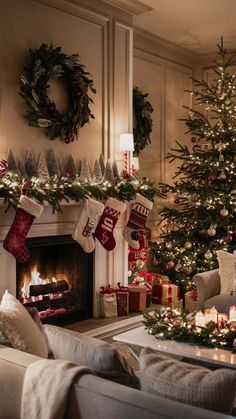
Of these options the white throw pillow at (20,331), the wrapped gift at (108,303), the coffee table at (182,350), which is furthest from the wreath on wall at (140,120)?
the white throw pillow at (20,331)

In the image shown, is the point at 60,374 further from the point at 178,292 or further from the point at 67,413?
the point at 178,292

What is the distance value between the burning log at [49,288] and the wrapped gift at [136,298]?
0.81 meters

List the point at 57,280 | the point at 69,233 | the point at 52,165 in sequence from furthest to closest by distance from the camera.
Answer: the point at 57,280 → the point at 69,233 → the point at 52,165

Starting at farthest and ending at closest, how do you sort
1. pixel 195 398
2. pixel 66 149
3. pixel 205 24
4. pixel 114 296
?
pixel 205 24
pixel 114 296
pixel 66 149
pixel 195 398

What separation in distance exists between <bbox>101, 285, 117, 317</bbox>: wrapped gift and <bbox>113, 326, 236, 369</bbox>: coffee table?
1.53 m

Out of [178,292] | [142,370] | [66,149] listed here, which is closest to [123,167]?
[66,149]

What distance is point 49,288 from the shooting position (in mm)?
4586

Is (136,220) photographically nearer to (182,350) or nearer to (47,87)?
(47,87)

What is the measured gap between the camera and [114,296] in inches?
Answer: 196

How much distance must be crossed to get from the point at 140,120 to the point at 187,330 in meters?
3.33

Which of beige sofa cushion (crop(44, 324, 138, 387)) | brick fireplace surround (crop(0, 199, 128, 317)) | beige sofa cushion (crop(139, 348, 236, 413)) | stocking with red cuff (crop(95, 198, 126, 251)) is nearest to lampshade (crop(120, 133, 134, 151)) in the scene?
stocking with red cuff (crop(95, 198, 126, 251))

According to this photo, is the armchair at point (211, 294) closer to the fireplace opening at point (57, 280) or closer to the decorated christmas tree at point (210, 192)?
the decorated christmas tree at point (210, 192)

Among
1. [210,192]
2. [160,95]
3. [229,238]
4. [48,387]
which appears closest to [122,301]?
[229,238]

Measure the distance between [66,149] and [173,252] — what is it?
6.66ft
